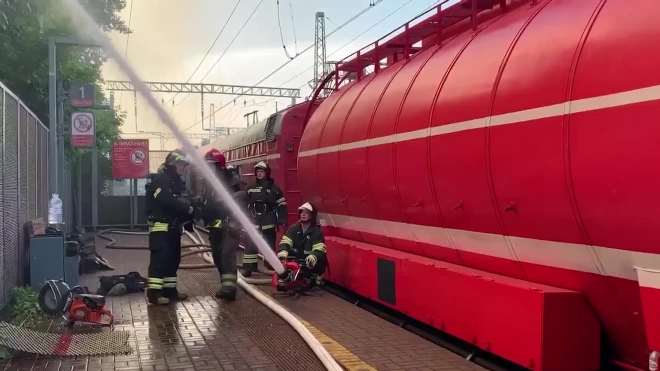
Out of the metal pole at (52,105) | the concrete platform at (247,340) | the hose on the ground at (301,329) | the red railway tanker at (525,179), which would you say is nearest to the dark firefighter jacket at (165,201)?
the concrete platform at (247,340)

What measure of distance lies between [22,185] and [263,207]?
3.83 meters

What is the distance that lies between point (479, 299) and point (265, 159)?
8394 mm

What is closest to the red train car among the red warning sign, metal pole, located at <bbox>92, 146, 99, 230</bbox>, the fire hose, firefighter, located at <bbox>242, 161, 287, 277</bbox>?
firefighter, located at <bbox>242, 161, 287, 277</bbox>

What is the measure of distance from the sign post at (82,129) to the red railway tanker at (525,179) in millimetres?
7870

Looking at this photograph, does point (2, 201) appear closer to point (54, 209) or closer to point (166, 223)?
point (166, 223)

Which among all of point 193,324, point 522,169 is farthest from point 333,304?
point 522,169

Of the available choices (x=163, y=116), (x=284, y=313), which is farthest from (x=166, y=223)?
(x=284, y=313)

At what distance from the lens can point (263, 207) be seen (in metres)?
11.0

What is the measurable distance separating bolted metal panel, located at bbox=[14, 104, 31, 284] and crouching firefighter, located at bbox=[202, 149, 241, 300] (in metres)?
2.55

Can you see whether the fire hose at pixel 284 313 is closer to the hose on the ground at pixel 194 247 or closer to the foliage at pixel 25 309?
the hose on the ground at pixel 194 247

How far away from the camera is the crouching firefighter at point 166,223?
8453 millimetres

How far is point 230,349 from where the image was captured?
6180mm

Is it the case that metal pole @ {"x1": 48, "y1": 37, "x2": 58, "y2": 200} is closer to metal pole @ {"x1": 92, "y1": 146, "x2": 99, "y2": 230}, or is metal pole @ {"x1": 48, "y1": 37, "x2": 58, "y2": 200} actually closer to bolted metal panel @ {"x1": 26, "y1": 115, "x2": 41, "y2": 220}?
bolted metal panel @ {"x1": 26, "y1": 115, "x2": 41, "y2": 220}

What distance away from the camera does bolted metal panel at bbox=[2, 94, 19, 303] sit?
25.3 ft
